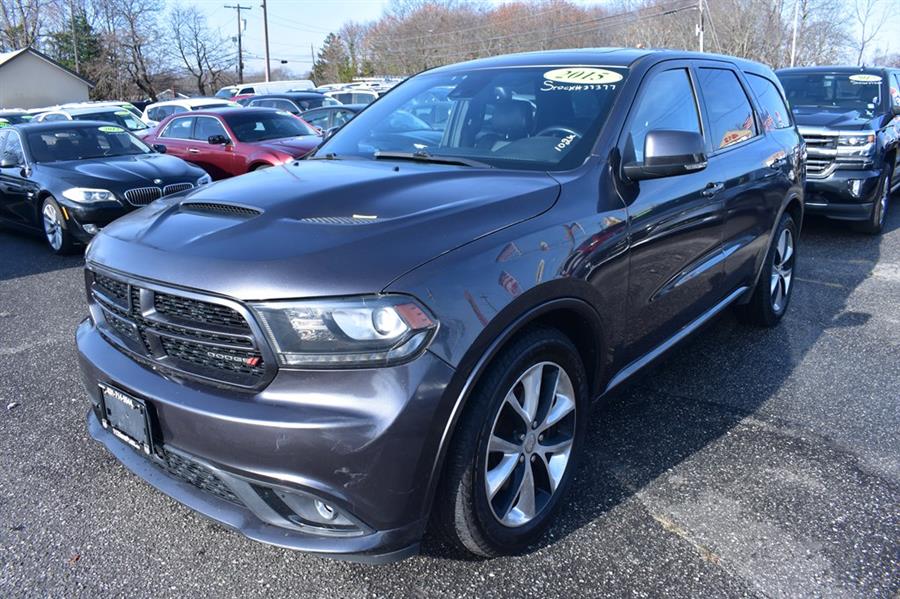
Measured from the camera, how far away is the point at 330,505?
205 cm

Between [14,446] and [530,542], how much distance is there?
255 cm

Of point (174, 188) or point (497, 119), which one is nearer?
point (497, 119)

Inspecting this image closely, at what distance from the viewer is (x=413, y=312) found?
2.03m

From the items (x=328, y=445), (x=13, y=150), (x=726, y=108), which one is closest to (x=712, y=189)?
(x=726, y=108)

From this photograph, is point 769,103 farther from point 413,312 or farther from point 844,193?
point 413,312

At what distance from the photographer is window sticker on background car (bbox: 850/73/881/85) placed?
870 cm

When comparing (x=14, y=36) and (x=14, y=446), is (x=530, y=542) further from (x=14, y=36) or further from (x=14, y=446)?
(x=14, y=36)

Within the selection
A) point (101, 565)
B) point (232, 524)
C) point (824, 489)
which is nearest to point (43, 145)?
point (101, 565)

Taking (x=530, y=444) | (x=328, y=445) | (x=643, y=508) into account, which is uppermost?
(x=328, y=445)

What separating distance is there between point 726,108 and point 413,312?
2.83 meters

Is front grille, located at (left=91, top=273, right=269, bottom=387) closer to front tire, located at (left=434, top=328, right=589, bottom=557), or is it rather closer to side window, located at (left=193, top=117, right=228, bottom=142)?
front tire, located at (left=434, top=328, right=589, bottom=557)

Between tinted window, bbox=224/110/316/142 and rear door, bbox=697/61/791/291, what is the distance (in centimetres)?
819

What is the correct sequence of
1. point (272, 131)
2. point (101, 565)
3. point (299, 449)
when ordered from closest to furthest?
point (299, 449) → point (101, 565) → point (272, 131)

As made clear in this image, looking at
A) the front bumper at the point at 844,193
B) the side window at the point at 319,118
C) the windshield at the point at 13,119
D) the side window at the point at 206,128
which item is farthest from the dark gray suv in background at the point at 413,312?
the windshield at the point at 13,119
